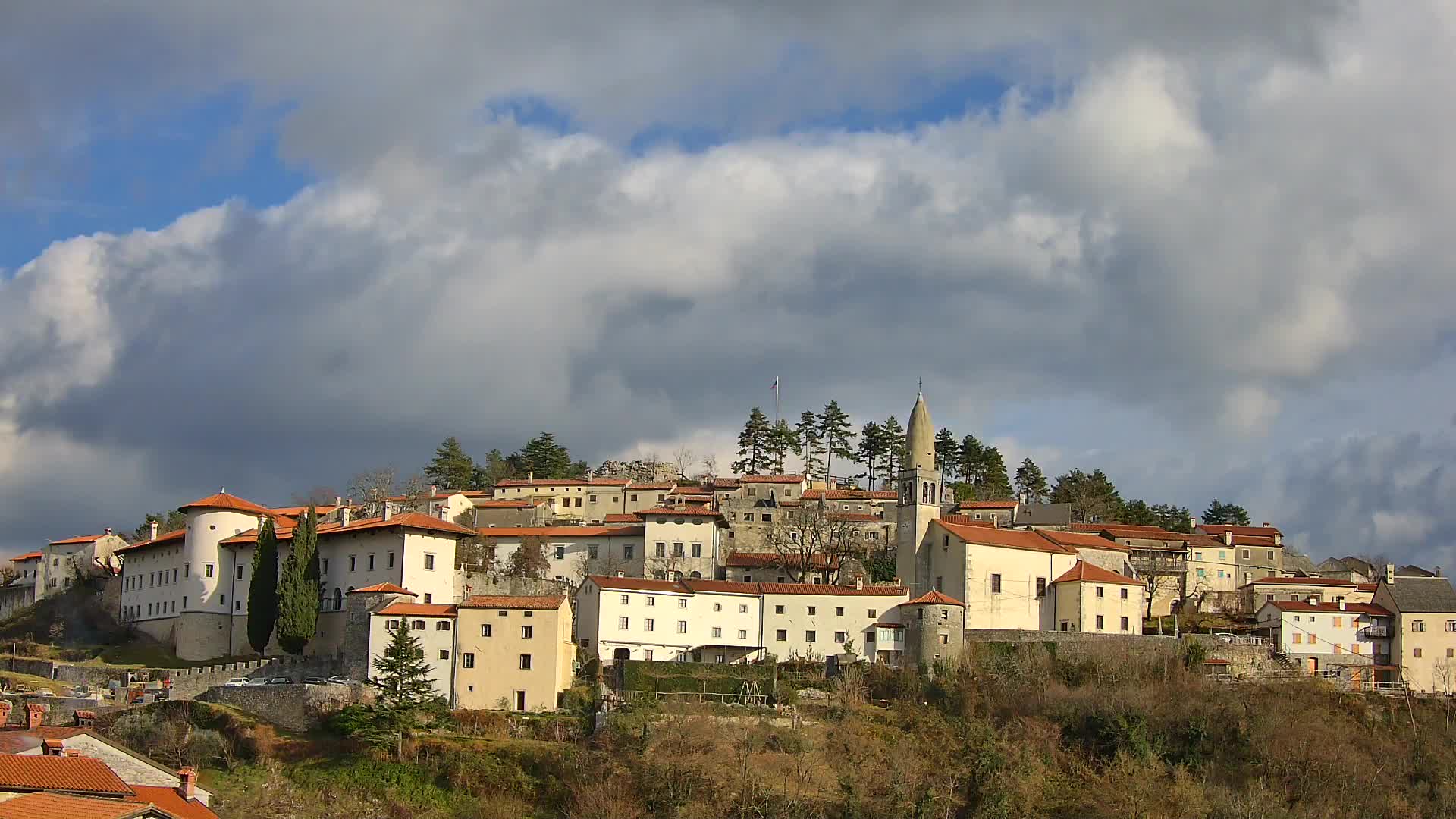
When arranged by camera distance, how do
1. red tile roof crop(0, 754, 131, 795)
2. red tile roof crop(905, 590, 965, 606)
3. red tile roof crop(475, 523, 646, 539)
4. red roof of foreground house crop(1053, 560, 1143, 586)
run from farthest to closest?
red tile roof crop(475, 523, 646, 539) → red roof of foreground house crop(1053, 560, 1143, 586) → red tile roof crop(905, 590, 965, 606) → red tile roof crop(0, 754, 131, 795)

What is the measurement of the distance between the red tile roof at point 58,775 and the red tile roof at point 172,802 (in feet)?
2.76

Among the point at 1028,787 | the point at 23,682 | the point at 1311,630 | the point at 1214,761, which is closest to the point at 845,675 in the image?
the point at 1028,787

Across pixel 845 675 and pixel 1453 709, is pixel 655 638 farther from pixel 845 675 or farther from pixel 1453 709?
pixel 1453 709

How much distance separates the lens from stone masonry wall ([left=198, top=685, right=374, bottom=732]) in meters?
65.6

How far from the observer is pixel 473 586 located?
78.7 m

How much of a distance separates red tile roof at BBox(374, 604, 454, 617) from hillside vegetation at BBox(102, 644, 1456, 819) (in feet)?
17.0

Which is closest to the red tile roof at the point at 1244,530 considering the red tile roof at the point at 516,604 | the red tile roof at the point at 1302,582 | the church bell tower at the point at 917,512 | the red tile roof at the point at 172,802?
the red tile roof at the point at 1302,582

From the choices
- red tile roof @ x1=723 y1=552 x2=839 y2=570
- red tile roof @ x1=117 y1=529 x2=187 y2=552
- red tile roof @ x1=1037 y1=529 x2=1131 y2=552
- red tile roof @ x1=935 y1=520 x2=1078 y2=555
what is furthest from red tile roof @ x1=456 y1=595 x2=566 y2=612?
red tile roof @ x1=1037 y1=529 x2=1131 y2=552

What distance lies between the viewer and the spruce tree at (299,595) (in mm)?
73438

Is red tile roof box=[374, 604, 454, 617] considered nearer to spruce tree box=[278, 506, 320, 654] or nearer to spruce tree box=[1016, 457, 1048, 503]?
spruce tree box=[278, 506, 320, 654]

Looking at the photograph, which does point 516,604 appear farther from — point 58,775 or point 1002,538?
point 58,775

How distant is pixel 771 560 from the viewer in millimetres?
87438

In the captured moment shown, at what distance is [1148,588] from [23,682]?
57.9m

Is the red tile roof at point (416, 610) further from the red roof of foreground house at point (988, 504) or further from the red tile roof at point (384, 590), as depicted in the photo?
the red roof of foreground house at point (988, 504)
